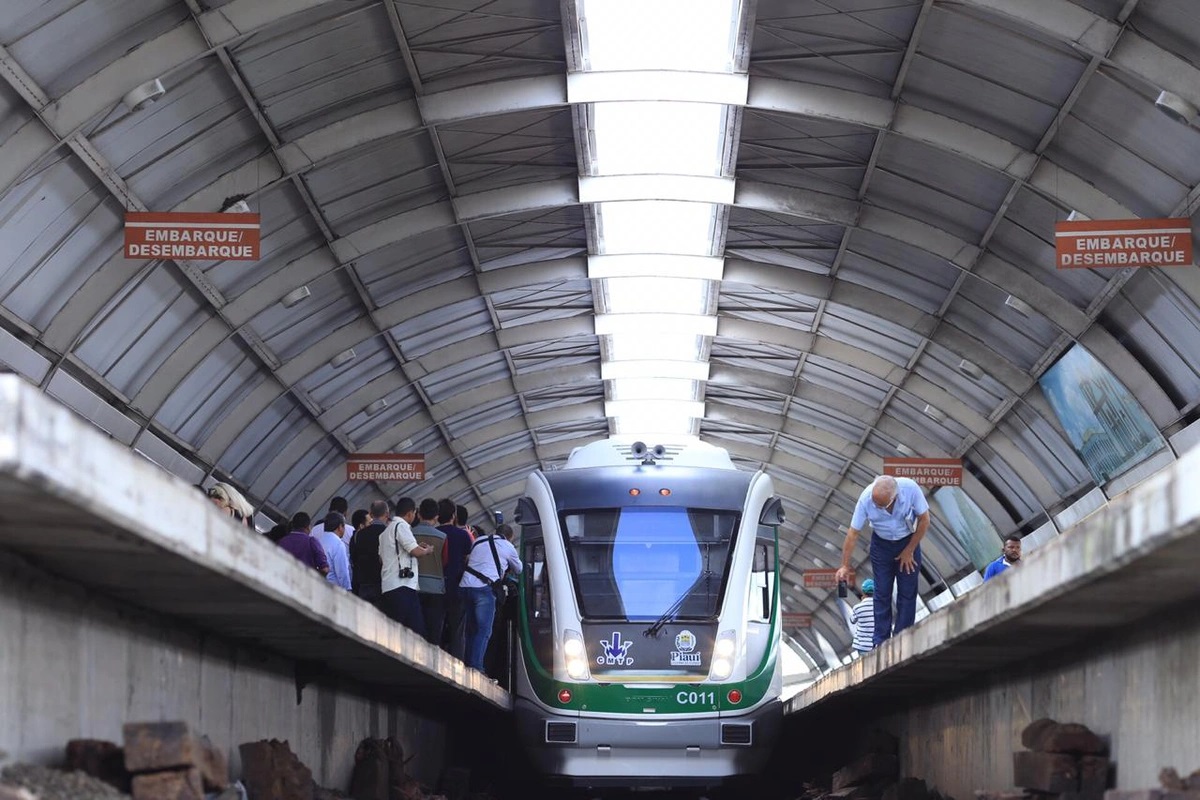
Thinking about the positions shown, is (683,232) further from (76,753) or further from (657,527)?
(76,753)

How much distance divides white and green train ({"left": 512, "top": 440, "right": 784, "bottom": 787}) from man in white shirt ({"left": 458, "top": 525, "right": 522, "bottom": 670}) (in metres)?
0.46

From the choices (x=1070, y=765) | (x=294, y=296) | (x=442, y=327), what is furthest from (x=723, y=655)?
(x=442, y=327)

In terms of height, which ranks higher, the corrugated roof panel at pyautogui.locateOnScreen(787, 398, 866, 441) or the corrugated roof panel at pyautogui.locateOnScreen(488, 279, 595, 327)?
the corrugated roof panel at pyautogui.locateOnScreen(488, 279, 595, 327)

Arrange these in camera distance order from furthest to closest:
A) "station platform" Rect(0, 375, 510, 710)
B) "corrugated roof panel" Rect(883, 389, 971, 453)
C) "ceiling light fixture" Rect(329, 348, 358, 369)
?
"corrugated roof panel" Rect(883, 389, 971, 453)
"ceiling light fixture" Rect(329, 348, 358, 369)
"station platform" Rect(0, 375, 510, 710)

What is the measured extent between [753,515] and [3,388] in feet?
39.0

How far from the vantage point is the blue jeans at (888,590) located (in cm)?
1278

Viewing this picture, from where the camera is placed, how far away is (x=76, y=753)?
249 inches

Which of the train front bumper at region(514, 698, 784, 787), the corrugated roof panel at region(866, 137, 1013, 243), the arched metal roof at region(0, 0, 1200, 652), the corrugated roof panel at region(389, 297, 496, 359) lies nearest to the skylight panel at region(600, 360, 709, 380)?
the arched metal roof at region(0, 0, 1200, 652)

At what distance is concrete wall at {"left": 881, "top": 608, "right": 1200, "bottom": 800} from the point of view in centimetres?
702

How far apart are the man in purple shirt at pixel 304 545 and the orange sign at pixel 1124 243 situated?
30.4 feet

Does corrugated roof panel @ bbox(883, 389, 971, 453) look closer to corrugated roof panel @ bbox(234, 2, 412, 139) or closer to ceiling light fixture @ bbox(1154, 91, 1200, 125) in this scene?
corrugated roof panel @ bbox(234, 2, 412, 139)

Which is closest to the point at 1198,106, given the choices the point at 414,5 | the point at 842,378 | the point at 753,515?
the point at 753,515

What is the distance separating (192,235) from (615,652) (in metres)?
6.86

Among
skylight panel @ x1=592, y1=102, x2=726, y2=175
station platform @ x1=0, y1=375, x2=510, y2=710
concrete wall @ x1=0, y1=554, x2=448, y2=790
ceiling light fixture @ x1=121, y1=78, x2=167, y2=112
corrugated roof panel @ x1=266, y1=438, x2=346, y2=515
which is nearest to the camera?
station platform @ x1=0, y1=375, x2=510, y2=710
